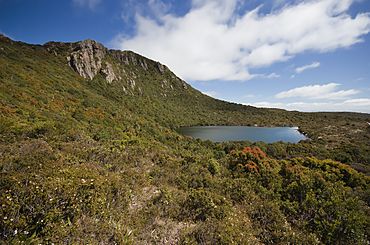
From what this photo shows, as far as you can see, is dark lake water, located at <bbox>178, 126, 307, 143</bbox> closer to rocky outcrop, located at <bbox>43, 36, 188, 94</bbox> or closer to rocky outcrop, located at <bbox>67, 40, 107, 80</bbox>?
rocky outcrop, located at <bbox>43, 36, 188, 94</bbox>

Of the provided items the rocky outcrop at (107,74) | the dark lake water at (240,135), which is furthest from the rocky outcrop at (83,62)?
the dark lake water at (240,135)

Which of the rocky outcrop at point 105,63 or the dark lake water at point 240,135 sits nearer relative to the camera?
the dark lake water at point 240,135

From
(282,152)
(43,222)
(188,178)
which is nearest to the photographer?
(43,222)

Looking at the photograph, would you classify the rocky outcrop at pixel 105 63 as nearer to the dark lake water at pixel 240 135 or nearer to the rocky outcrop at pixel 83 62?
the rocky outcrop at pixel 83 62

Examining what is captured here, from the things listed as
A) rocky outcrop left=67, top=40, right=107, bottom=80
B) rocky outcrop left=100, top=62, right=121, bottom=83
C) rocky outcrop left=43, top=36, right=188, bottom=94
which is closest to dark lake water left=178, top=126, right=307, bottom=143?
rocky outcrop left=100, top=62, right=121, bottom=83

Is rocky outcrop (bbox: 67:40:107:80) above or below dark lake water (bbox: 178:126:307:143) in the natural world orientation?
above

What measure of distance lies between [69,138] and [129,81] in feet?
346

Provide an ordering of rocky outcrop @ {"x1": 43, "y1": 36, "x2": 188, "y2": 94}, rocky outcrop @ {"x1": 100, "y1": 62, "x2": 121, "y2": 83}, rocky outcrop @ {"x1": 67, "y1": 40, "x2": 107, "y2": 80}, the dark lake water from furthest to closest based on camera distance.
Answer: rocky outcrop @ {"x1": 100, "y1": 62, "x2": 121, "y2": 83}
rocky outcrop @ {"x1": 43, "y1": 36, "x2": 188, "y2": 94}
rocky outcrop @ {"x1": 67, "y1": 40, "x2": 107, "y2": 80}
the dark lake water

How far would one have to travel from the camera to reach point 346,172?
21.7 m

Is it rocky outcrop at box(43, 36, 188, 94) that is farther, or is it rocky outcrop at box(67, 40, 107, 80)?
rocky outcrop at box(43, 36, 188, 94)

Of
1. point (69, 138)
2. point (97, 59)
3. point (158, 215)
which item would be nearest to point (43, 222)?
point (158, 215)

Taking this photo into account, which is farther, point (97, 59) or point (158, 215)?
point (97, 59)

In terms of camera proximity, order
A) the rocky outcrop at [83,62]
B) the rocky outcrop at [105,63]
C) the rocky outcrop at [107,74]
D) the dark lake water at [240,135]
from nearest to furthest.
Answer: the dark lake water at [240,135] → the rocky outcrop at [83,62] → the rocky outcrop at [105,63] → the rocky outcrop at [107,74]

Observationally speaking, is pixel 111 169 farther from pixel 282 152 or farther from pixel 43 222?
pixel 282 152
